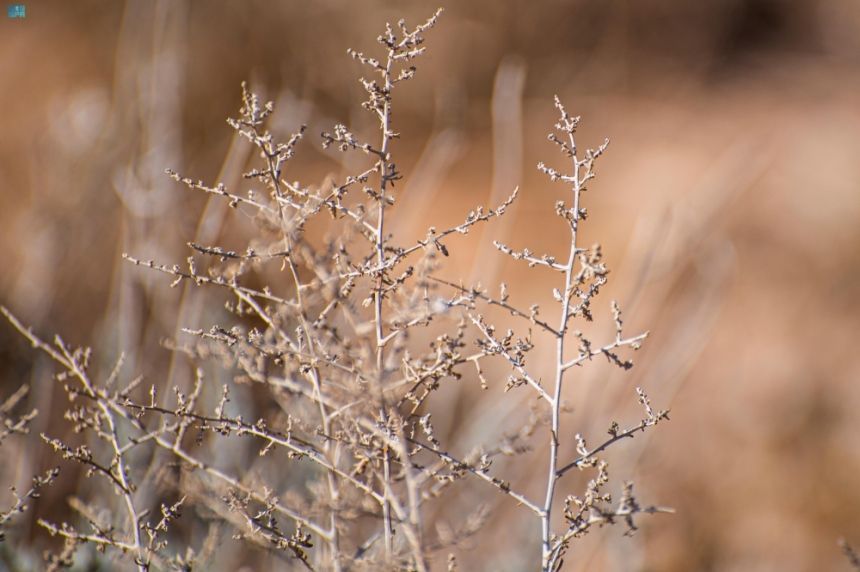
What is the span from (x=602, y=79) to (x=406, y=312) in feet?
15.9

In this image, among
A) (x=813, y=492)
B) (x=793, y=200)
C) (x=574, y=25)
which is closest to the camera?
(x=813, y=492)

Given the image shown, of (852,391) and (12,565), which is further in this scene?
(852,391)

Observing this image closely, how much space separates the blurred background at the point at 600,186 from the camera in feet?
9.19

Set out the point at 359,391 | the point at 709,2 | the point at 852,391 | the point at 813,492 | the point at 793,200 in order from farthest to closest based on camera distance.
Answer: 1. the point at 709,2
2. the point at 793,200
3. the point at 852,391
4. the point at 813,492
5. the point at 359,391

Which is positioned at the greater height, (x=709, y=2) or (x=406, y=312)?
(x=709, y=2)

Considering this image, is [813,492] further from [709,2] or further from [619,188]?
[709,2]

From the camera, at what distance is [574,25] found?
536cm

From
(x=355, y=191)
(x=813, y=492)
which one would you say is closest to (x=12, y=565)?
(x=355, y=191)

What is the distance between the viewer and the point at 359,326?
3.32ft

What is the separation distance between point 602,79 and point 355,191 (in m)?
2.93

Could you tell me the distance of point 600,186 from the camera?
5.14 meters

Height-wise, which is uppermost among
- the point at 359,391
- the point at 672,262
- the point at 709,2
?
the point at 709,2

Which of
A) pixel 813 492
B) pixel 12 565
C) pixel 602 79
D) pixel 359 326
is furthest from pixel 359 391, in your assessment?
pixel 602 79

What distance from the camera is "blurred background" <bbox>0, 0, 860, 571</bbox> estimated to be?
2801 millimetres
